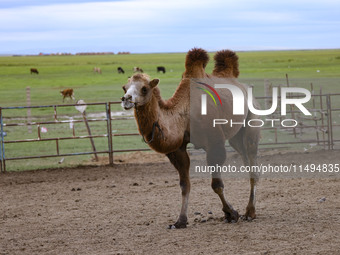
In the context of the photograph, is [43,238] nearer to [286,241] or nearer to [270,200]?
[286,241]

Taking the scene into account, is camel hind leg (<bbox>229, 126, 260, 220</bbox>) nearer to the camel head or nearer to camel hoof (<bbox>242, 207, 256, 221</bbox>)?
camel hoof (<bbox>242, 207, 256, 221</bbox>)

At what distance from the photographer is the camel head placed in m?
5.96

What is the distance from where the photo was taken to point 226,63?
818 centimetres

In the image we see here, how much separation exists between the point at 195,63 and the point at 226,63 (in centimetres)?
96

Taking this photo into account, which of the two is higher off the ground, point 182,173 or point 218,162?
point 218,162

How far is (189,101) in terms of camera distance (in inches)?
281

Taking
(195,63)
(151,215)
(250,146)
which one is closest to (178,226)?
(151,215)

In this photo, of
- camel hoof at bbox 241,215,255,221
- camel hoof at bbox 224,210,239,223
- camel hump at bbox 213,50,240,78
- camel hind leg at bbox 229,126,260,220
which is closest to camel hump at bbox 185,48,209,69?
camel hump at bbox 213,50,240,78

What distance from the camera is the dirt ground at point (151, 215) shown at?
6145mm

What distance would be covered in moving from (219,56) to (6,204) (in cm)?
440

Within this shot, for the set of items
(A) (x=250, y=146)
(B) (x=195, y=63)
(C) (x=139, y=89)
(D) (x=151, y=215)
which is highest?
(B) (x=195, y=63)

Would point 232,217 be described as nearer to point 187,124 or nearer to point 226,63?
point 187,124

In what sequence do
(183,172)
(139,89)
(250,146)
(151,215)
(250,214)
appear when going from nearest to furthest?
(139,89) < (183,172) < (250,214) < (250,146) < (151,215)

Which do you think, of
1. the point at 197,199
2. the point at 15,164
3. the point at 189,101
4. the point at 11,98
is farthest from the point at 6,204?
the point at 11,98
